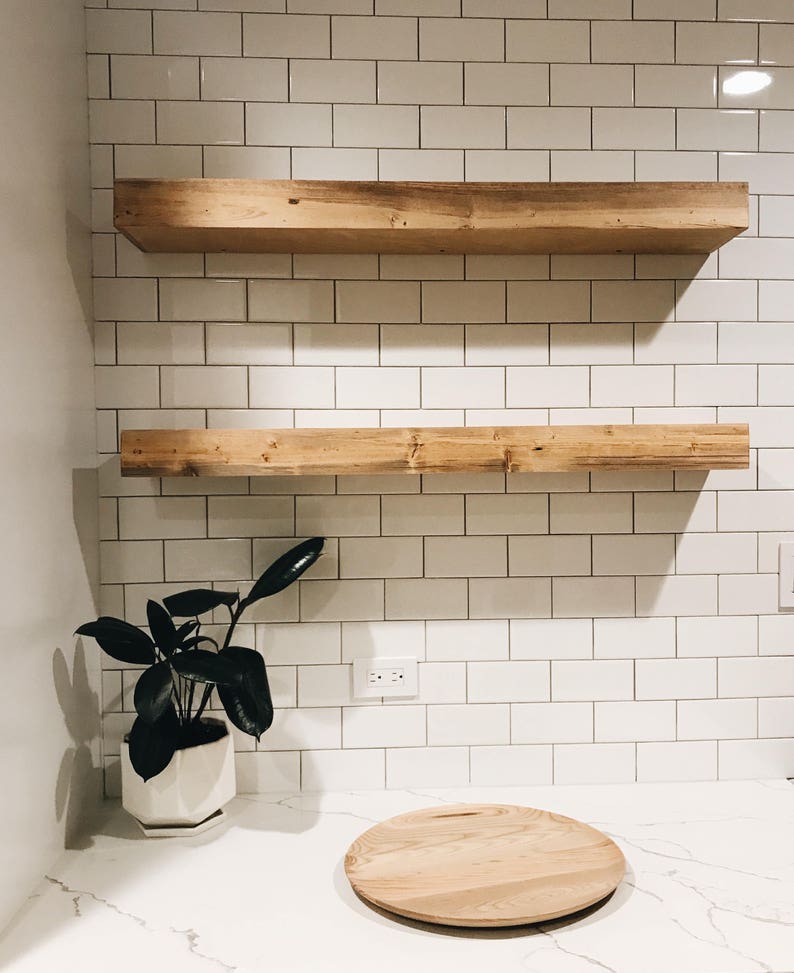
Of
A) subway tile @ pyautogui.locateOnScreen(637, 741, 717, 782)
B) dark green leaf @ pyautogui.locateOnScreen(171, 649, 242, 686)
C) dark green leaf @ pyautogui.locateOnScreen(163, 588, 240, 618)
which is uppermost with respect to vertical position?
dark green leaf @ pyautogui.locateOnScreen(163, 588, 240, 618)

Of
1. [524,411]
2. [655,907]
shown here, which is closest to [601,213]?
[524,411]

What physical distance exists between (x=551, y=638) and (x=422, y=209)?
2.83 feet

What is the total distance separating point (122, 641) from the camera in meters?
1.33

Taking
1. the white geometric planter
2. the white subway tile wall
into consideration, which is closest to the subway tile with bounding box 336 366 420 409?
the white subway tile wall

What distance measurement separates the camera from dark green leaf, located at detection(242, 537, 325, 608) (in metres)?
1.41

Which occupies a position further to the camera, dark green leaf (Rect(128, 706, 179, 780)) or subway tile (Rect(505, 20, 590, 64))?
subway tile (Rect(505, 20, 590, 64))

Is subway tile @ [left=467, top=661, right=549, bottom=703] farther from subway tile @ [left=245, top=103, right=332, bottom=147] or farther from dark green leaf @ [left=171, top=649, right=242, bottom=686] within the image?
subway tile @ [left=245, top=103, right=332, bottom=147]

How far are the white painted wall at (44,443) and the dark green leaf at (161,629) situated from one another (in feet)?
0.52

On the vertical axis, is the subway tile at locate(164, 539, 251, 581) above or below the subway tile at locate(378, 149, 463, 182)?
below

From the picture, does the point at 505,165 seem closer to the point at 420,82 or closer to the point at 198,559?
the point at 420,82

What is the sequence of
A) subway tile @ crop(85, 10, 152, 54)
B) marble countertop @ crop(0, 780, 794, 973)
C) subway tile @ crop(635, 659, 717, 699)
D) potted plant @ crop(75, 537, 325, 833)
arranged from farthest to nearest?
subway tile @ crop(635, 659, 717, 699)
subway tile @ crop(85, 10, 152, 54)
potted plant @ crop(75, 537, 325, 833)
marble countertop @ crop(0, 780, 794, 973)

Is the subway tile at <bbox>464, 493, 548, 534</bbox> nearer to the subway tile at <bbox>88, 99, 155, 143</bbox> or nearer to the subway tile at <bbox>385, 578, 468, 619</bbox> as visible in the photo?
the subway tile at <bbox>385, 578, 468, 619</bbox>

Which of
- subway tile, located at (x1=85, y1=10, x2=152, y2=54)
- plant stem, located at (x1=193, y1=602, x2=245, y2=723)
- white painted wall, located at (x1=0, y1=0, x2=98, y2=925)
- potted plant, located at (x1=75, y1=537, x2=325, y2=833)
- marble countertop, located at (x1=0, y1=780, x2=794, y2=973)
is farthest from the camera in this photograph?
subway tile, located at (x1=85, y1=10, x2=152, y2=54)

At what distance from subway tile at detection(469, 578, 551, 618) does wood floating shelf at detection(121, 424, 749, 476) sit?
0.30 meters
